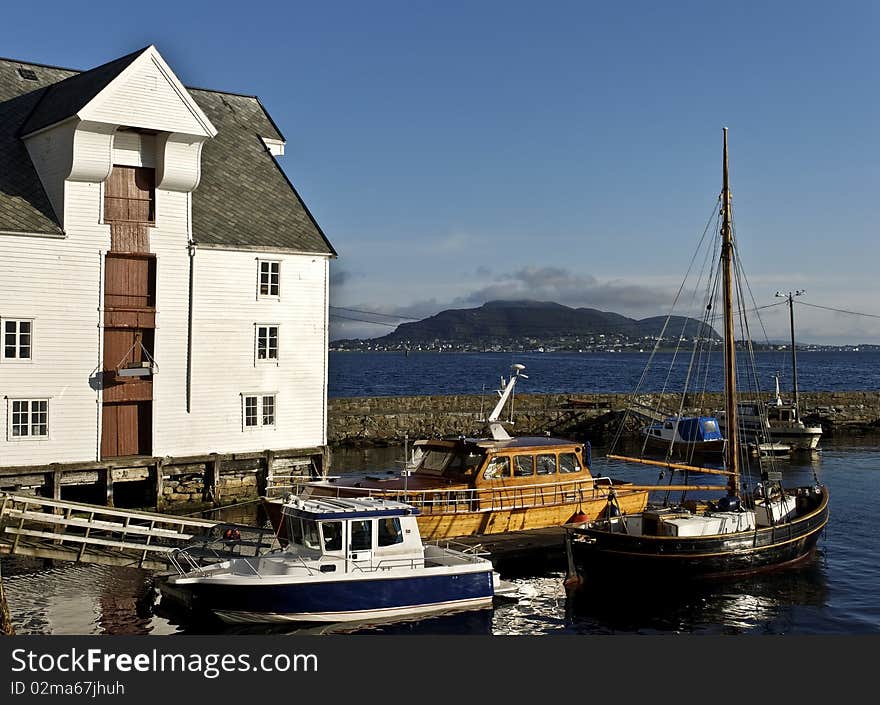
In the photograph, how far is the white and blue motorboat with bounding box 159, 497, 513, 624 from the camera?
2039 centimetres

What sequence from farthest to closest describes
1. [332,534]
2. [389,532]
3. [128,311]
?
1. [128,311]
2. [389,532]
3. [332,534]

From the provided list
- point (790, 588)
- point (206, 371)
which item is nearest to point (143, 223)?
point (206, 371)

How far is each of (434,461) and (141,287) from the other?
11.7 metres

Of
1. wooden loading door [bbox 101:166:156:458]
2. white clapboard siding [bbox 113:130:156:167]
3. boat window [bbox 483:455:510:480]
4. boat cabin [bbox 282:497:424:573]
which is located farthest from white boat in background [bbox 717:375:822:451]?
boat cabin [bbox 282:497:424:573]

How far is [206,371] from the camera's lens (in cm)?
3288

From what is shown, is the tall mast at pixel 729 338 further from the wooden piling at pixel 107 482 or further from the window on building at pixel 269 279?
the wooden piling at pixel 107 482

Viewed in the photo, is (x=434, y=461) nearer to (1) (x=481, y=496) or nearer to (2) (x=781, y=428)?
(1) (x=481, y=496)

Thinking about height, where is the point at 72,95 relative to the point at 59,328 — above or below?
above

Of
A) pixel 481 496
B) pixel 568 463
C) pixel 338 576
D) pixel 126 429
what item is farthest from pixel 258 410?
pixel 338 576

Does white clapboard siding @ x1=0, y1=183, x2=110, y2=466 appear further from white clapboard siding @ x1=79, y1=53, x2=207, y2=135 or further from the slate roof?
white clapboard siding @ x1=79, y1=53, x2=207, y2=135

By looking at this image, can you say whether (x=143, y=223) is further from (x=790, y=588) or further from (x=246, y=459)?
(x=790, y=588)

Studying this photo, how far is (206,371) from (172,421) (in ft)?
6.59

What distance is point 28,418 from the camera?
29641 mm

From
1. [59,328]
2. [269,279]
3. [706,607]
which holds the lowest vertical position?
[706,607]
